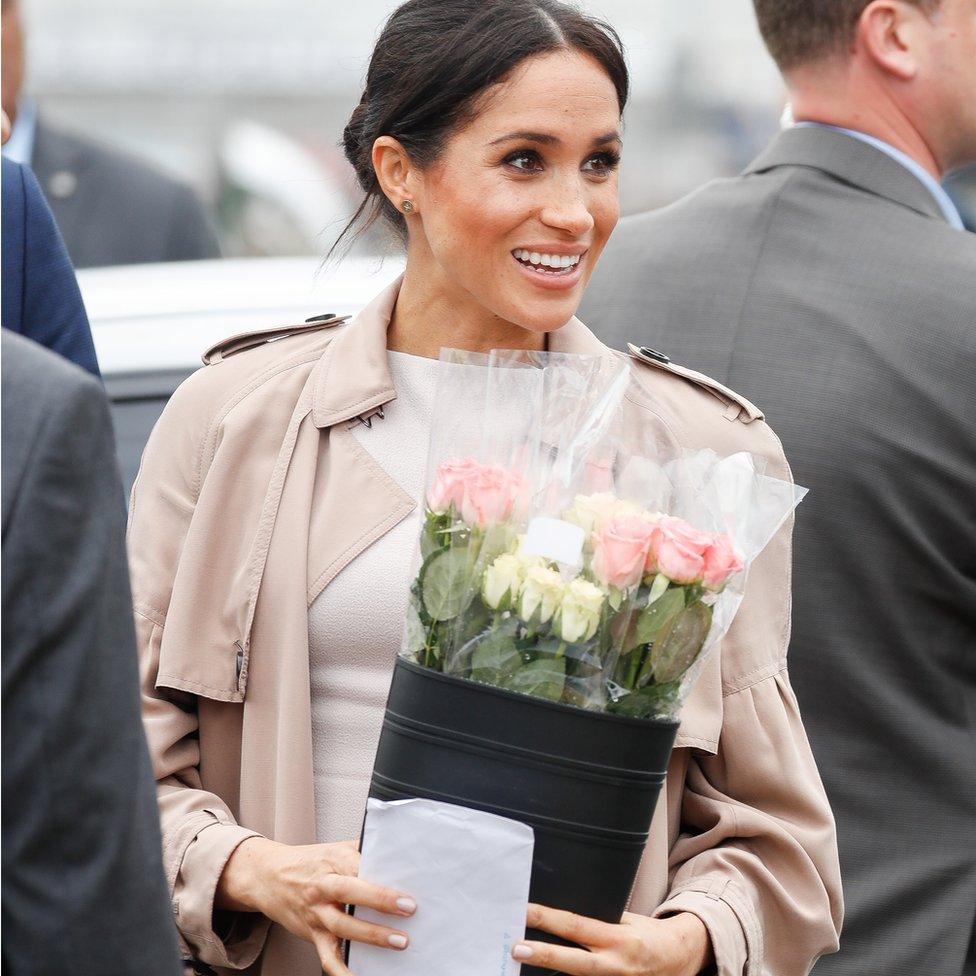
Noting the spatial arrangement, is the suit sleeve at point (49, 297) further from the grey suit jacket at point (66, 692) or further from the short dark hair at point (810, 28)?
the short dark hair at point (810, 28)

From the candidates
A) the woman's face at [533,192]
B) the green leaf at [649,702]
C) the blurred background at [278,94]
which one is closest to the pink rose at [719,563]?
the green leaf at [649,702]

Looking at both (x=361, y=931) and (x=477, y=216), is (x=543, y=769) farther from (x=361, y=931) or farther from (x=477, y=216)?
(x=477, y=216)

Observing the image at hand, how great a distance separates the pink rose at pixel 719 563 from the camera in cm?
181

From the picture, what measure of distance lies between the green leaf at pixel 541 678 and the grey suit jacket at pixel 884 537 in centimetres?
96

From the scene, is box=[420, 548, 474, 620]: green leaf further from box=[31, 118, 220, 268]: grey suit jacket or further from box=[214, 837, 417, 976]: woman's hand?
box=[31, 118, 220, 268]: grey suit jacket

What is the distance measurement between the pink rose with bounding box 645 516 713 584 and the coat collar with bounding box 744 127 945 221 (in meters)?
1.25

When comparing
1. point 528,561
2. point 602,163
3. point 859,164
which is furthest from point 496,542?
point 859,164

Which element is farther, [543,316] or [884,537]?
[884,537]

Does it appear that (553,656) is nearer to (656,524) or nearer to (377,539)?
(656,524)

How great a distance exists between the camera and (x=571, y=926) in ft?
6.04

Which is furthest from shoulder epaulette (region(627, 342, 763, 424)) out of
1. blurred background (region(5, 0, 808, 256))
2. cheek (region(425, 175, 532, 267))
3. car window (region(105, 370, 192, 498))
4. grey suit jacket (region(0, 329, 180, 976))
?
blurred background (region(5, 0, 808, 256))

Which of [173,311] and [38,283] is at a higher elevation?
[38,283]

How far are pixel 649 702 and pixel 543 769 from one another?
0.44 feet

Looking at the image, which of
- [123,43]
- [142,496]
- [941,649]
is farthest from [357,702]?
[123,43]
